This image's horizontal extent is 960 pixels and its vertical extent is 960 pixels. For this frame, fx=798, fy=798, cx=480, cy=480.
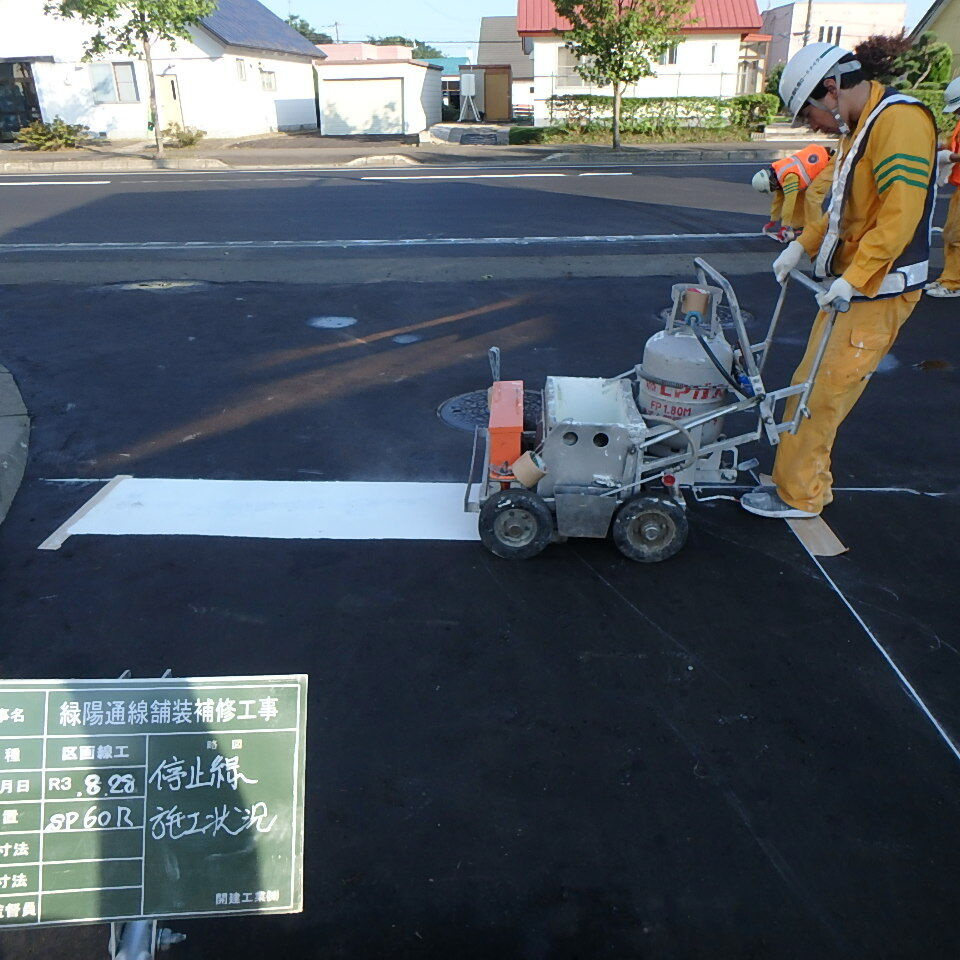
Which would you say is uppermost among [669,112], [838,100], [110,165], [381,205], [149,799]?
[669,112]

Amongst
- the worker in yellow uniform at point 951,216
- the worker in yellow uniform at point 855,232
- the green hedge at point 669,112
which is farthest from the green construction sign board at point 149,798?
the green hedge at point 669,112

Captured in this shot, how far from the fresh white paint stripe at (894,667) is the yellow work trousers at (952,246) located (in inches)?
257

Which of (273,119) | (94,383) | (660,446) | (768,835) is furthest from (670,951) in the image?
(273,119)

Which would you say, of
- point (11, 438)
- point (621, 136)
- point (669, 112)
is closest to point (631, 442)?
point (11, 438)

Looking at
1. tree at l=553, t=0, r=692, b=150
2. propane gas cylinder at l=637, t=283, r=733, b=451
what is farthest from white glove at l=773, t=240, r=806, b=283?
tree at l=553, t=0, r=692, b=150

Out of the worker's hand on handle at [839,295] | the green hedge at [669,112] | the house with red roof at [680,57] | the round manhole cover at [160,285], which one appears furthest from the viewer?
the house with red roof at [680,57]

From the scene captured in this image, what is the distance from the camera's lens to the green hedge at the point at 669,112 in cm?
3003

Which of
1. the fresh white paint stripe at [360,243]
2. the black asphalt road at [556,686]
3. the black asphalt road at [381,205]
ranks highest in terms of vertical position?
the black asphalt road at [381,205]

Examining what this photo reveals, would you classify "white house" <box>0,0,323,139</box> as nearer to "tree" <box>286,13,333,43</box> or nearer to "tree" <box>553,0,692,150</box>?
"tree" <box>553,0,692,150</box>

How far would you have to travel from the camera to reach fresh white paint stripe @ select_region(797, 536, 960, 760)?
3.21 m

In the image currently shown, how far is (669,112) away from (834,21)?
113 feet

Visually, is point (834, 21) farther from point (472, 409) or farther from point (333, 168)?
point (472, 409)

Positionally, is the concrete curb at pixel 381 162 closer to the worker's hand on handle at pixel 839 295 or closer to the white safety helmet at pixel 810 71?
the white safety helmet at pixel 810 71

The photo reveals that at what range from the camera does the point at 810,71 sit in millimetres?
4180
